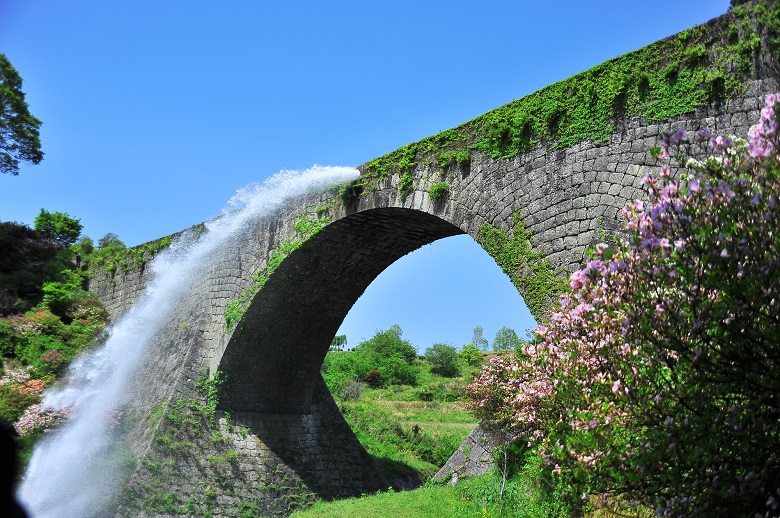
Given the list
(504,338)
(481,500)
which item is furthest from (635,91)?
(504,338)

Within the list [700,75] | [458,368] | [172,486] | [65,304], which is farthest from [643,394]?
[458,368]

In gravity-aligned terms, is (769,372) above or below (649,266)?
below

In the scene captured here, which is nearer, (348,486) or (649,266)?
(649,266)

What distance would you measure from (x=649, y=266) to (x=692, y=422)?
1.11 meters

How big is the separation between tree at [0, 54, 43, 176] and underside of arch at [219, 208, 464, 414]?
15080 mm

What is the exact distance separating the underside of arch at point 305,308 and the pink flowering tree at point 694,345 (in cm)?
856

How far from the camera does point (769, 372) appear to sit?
4.29 m

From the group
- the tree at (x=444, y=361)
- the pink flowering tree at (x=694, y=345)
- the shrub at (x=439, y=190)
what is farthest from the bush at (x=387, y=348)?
the pink flowering tree at (x=694, y=345)

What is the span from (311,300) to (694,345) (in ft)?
40.9

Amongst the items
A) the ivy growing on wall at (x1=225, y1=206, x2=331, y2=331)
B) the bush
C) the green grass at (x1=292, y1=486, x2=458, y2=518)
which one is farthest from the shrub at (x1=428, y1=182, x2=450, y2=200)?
A: the bush

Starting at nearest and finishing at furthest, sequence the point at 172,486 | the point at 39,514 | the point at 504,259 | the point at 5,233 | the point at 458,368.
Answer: the point at 504,259, the point at 39,514, the point at 172,486, the point at 5,233, the point at 458,368

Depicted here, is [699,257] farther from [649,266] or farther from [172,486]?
[172,486]

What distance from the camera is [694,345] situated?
4.46 m

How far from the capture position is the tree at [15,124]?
79.2ft
